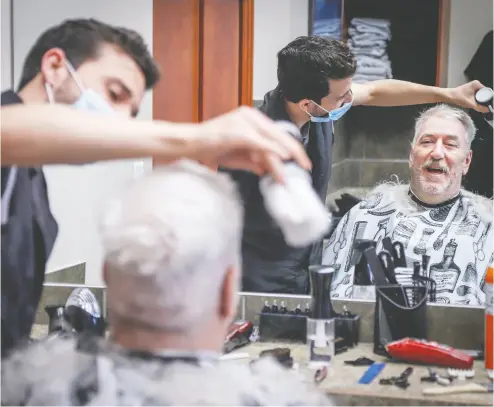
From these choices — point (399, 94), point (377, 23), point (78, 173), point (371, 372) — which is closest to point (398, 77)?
point (399, 94)

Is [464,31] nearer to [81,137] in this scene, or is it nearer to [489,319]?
[489,319]

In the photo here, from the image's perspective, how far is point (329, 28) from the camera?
1987mm

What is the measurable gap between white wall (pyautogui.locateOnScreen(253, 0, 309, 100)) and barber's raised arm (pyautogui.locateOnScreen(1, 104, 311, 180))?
0.79 meters

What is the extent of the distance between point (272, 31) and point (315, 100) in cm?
25

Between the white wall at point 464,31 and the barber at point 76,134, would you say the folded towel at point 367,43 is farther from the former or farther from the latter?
the barber at point 76,134

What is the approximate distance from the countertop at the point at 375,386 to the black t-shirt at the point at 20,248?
536mm

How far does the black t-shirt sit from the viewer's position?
1569 millimetres

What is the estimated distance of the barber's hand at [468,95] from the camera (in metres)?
1.96

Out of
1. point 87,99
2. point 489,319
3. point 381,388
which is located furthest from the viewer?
point 489,319

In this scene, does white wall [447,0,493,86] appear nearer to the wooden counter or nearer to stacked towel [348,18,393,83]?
stacked towel [348,18,393,83]

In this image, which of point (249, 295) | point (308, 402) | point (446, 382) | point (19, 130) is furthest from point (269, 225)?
point (19, 130)

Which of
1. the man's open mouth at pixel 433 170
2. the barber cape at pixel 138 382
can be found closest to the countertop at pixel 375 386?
the barber cape at pixel 138 382

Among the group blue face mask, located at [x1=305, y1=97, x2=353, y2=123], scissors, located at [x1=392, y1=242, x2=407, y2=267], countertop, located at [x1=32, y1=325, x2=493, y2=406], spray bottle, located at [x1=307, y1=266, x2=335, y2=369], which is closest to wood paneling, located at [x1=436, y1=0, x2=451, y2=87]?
blue face mask, located at [x1=305, y1=97, x2=353, y2=123]

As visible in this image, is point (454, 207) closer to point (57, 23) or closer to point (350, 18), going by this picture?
point (350, 18)
